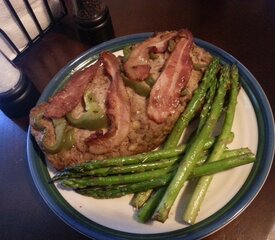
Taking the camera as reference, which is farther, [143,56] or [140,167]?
[143,56]

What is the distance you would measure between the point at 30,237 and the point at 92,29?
65.1 inches

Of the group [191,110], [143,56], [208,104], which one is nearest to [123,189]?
[191,110]

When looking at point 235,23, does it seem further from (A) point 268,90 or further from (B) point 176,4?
(A) point 268,90

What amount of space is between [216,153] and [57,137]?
94 centimetres

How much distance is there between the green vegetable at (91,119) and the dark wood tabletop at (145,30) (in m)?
0.63

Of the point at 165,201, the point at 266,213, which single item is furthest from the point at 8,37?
the point at 266,213

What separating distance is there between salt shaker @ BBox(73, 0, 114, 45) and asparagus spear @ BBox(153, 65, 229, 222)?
46.4 inches

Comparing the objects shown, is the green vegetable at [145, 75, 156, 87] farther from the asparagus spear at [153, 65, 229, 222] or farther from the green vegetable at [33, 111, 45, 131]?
the green vegetable at [33, 111, 45, 131]

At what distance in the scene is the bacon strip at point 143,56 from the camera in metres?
2.00

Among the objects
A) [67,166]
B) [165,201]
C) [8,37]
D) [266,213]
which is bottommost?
[266,213]

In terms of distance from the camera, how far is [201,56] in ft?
7.16

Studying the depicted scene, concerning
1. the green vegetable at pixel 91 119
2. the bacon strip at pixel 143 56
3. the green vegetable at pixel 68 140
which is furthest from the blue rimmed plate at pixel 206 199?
the bacon strip at pixel 143 56

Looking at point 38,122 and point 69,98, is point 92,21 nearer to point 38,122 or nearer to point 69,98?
point 69,98

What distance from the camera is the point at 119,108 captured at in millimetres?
1890
